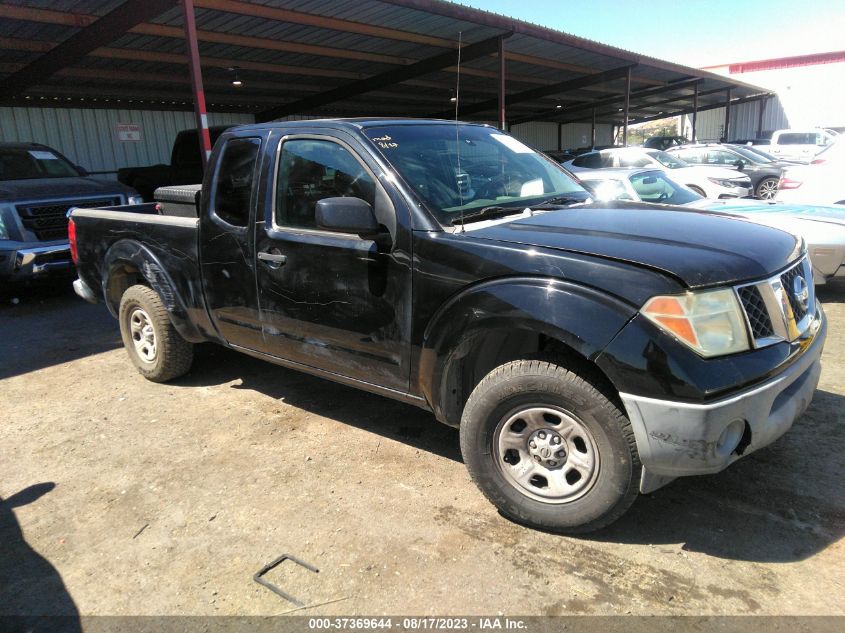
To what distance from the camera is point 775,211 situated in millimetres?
6551

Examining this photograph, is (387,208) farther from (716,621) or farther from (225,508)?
(716,621)

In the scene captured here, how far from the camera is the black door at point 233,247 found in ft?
12.4

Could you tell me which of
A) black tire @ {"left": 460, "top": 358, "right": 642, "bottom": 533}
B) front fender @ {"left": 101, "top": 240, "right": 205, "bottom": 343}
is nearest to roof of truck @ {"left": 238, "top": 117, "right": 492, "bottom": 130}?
front fender @ {"left": 101, "top": 240, "right": 205, "bottom": 343}

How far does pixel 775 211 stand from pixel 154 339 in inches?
246

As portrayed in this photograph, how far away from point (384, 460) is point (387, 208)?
146 centimetres

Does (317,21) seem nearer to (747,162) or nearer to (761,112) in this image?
(747,162)

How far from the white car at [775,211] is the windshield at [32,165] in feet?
25.3

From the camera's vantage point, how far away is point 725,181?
13.0 metres

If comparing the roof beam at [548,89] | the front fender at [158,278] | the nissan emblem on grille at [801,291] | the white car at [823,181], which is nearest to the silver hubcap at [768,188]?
the white car at [823,181]

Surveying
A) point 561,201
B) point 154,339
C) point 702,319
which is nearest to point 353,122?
point 561,201

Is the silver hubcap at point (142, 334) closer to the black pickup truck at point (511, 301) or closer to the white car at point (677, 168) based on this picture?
the black pickup truck at point (511, 301)

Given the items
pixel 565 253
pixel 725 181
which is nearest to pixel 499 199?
pixel 565 253

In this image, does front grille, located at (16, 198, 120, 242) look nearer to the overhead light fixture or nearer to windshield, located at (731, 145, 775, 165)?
the overhead light fixture

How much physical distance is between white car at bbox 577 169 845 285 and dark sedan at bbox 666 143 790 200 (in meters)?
7.77
